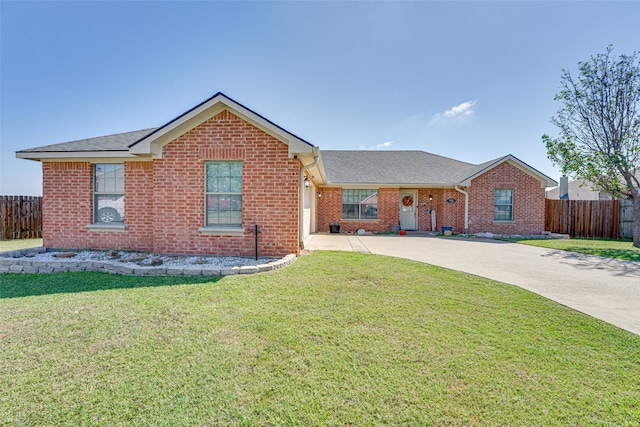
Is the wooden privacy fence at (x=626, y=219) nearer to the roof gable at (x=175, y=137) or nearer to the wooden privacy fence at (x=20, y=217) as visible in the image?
the roof gable at (x=175, y=137)

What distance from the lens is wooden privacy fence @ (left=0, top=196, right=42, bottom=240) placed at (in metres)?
11.9

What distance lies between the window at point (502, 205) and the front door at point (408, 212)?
4.19 m

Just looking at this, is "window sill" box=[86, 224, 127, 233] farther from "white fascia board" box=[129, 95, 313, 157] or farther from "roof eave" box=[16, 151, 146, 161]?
"white fascia board" box=[129, 95, 313, 157]

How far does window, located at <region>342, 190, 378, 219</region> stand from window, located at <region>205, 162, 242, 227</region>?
31.7ft

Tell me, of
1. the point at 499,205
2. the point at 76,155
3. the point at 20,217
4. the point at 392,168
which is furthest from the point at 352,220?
the point at 20,217

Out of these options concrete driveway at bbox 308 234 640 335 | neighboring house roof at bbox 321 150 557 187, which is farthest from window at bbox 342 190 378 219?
concrete driveway at bbox 308 234 640 335

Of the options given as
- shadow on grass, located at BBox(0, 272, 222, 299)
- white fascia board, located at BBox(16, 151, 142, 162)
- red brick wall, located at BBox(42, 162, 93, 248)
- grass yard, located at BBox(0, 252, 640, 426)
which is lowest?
grass yard, located at BBox(0, 252, 640, 426)

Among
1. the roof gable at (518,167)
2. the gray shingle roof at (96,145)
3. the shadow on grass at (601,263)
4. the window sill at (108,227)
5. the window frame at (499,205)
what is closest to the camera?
the shadow on grass at (601,263)

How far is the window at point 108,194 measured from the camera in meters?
8.22

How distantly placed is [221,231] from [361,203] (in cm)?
1045

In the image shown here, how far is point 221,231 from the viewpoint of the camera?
745 cm

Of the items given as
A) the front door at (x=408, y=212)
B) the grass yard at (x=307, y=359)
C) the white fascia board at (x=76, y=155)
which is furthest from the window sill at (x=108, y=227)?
the front door at (x=408, y=212)

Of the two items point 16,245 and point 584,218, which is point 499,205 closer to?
point 584,218

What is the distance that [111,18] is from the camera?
29.0 feet
